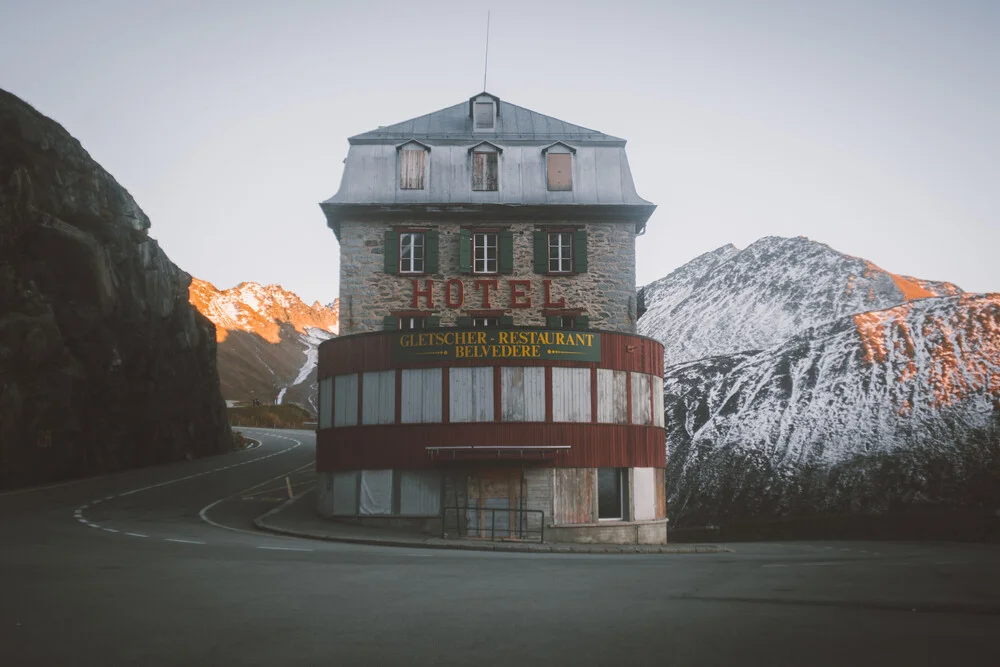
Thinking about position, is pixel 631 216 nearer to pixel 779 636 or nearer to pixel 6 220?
pixel 6 220

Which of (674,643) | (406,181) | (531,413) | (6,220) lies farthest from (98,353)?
(674,643)

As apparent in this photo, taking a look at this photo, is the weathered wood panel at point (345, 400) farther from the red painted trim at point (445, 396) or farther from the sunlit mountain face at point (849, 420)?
the sunlit mountain face at point (849, 420)

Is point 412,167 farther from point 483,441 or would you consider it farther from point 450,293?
point 483,441

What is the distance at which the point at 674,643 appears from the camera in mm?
7988

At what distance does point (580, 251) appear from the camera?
116ft

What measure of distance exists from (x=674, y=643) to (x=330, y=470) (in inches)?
861

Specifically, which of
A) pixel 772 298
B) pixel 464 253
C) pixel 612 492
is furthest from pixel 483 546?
pixel 772 298

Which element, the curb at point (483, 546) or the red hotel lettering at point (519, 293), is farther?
the red hotel lettering at point (519, 293)

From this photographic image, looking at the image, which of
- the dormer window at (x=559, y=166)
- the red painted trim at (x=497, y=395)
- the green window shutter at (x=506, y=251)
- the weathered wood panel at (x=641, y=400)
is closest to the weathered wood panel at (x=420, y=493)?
the red painted trim at (x=497, y=395)

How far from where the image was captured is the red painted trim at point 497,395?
27.0m

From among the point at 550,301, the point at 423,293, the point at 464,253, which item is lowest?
the point at 550,301

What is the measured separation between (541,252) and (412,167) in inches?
225

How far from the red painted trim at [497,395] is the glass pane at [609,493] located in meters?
3.42

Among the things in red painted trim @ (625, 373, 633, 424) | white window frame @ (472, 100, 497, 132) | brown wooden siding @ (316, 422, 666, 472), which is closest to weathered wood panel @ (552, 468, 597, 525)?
brown wooden siding @ (316, 422, 666, 472)
